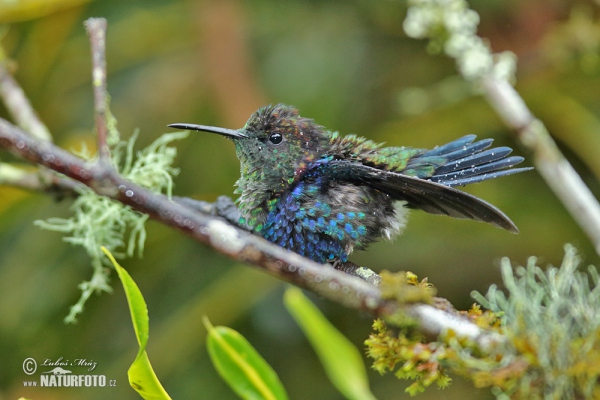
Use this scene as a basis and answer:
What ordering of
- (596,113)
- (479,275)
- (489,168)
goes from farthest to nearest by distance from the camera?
(596,113)
(479,275)
(489,168)

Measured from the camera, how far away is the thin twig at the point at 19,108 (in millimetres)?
1975

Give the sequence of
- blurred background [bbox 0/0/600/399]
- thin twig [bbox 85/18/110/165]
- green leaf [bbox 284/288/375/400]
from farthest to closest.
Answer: blurred background [bbox 0/0/600/399] < thin twig [bbox 85/18/110/165] < green leaf [bbox 284/288/375/400]

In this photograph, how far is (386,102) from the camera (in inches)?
129

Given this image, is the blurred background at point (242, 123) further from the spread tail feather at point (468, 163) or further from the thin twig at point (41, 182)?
the thin twig at point (41, 182)

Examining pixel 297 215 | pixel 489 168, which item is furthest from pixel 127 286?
pixel 489 168

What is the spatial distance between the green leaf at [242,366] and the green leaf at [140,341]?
0.12m

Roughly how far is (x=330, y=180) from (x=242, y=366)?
86 cm

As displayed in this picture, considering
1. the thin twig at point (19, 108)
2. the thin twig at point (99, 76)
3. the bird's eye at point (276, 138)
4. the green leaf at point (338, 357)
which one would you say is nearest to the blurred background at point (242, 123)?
the thin twig at point (19, 108)

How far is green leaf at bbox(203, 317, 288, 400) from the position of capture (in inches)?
38.3

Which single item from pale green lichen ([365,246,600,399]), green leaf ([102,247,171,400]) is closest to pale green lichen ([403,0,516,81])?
pale green lichen ([365,246,600,399])

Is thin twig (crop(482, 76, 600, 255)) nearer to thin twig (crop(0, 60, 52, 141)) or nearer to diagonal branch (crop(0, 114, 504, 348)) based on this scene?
diagonal branch (crop(0, 114, 504, 348))

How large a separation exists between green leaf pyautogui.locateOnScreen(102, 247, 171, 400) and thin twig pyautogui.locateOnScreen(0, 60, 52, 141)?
1.04 meters

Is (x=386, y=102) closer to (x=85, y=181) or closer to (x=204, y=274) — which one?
(x=204, y=274)

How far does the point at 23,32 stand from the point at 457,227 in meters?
2.20
